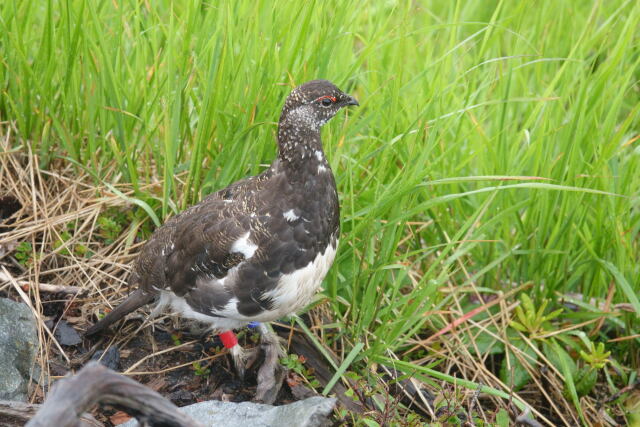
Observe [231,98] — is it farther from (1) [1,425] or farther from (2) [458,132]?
(1) [1,425]

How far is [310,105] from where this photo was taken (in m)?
3.09

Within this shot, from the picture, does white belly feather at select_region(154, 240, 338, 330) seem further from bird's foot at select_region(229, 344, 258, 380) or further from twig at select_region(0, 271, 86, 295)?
twig at select_region(0, 271, 86, 295)

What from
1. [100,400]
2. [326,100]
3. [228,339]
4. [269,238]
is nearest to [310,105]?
[326,100]

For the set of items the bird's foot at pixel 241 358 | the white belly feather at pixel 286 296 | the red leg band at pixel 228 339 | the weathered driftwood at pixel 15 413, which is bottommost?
the bird's foot at pixel 241 358

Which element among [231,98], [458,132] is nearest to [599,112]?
[458,132]

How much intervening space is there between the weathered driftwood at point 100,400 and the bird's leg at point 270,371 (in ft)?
3.39

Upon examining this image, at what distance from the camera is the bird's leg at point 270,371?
10.5 ft

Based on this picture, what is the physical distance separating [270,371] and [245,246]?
Result: 23.9 inches

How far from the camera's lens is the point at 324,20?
3.44 metres

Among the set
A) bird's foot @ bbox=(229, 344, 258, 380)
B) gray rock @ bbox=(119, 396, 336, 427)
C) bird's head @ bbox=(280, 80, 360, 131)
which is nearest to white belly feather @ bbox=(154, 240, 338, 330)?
bird's foot @ bbox=(229, 344, 258, 380)

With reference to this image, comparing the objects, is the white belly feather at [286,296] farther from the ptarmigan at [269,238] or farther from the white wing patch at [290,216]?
the white wing patch at [290,216]

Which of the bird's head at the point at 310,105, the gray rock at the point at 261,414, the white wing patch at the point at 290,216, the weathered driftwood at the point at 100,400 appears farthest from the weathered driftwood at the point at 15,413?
the bird's head at the point at 310,105

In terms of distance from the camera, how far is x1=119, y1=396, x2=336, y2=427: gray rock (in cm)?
273

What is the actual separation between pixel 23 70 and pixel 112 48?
46 cm
